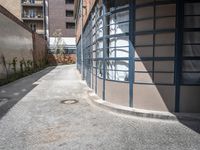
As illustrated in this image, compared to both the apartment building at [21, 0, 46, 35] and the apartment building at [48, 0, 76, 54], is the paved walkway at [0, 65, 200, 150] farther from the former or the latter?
the apartment building at [21, 0, 46, 35]

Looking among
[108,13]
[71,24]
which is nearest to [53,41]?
[71,24]

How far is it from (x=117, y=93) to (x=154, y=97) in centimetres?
123


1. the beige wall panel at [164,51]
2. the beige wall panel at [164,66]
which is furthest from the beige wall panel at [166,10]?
the beige wall panel at [164,66]

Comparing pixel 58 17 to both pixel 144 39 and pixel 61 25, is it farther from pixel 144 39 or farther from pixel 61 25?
pixel 144 39

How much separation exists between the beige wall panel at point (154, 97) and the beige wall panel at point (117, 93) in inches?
12.5

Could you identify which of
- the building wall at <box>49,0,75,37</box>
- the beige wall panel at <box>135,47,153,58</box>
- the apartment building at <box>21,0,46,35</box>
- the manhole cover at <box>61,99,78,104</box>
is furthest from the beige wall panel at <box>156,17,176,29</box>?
the building wall at <box>49,0,75,37</box>

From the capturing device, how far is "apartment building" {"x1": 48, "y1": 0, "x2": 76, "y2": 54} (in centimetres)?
4587

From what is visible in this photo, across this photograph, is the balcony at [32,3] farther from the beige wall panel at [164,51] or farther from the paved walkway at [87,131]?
the beige wall panel at [164,51]

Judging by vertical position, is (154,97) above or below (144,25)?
below

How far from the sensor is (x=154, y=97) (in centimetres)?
654

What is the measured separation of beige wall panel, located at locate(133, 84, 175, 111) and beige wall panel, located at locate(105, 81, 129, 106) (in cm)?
32

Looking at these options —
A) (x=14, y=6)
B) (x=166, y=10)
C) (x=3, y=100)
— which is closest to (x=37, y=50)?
(x=14, y=6)

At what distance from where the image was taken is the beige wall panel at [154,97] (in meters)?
6.41

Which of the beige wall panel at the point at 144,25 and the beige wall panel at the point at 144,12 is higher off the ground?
the beige wall panel at the point at 144,12
